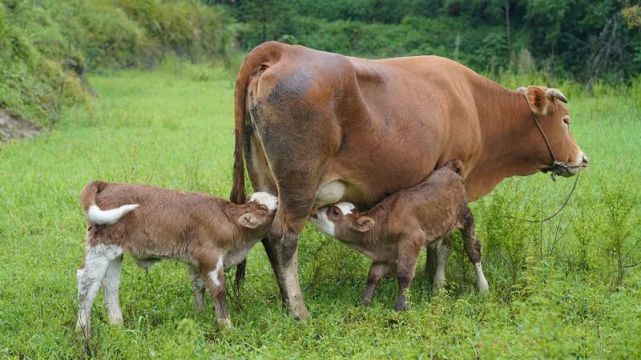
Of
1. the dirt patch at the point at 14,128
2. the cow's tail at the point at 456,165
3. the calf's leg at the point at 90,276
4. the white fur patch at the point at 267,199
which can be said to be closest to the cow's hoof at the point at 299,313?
the white fur patch at the point at 267,199

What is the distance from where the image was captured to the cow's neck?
6836 millimetres

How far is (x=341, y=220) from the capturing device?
5.79m

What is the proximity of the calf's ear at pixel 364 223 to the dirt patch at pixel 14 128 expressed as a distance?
25.0ft

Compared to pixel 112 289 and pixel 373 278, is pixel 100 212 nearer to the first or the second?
pixel 112 289

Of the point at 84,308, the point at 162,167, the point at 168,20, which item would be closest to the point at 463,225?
the point at 84,308

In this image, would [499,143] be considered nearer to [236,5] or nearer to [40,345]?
[40,345]

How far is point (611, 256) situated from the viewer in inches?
256

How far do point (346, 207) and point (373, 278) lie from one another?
0.53m

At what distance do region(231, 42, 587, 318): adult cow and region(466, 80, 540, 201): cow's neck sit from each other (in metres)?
0.17

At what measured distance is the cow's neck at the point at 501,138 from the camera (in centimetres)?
684

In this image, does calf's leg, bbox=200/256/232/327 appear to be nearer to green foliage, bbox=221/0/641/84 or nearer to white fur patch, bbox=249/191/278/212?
white fur patch, bbox=249/191/278/212

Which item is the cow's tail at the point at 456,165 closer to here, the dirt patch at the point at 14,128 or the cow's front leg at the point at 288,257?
the cow's front leg at the point at 288,257

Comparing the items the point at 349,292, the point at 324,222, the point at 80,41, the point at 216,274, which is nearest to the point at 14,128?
the point at 349,292

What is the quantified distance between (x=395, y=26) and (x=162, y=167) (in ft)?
97.9
